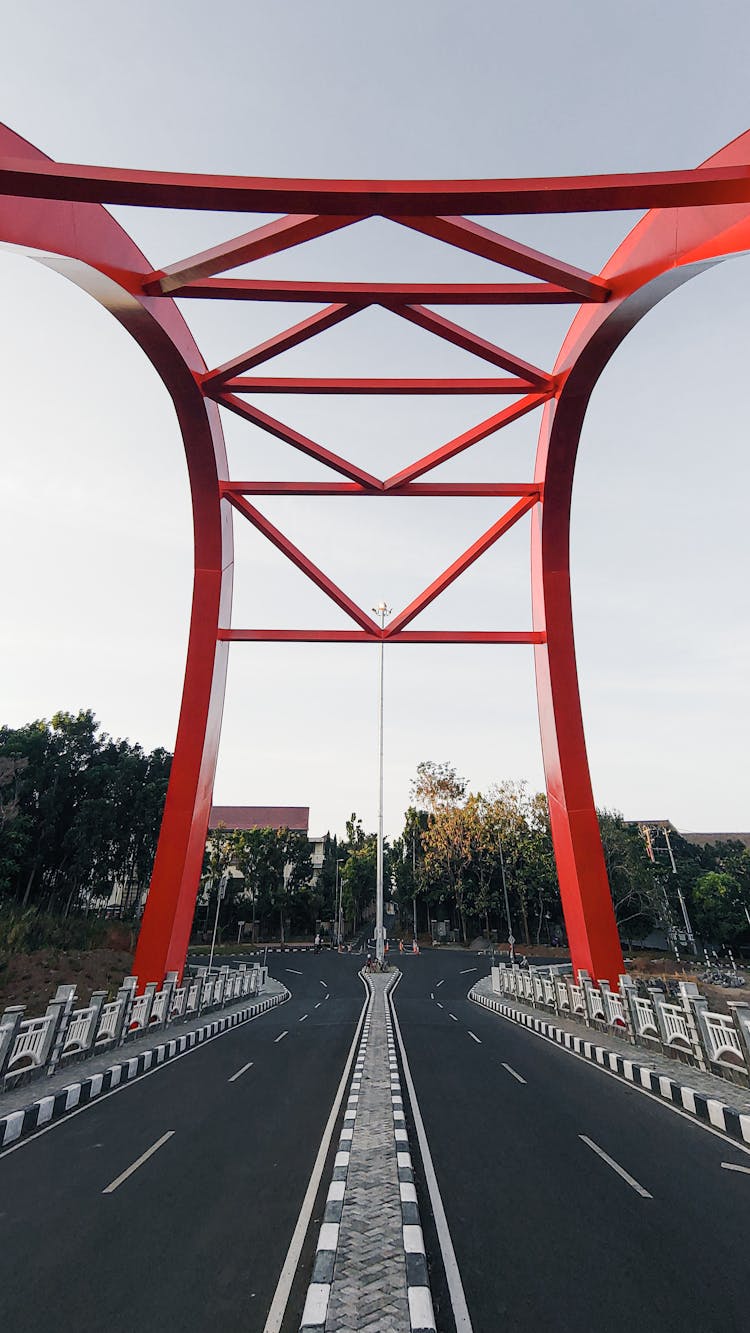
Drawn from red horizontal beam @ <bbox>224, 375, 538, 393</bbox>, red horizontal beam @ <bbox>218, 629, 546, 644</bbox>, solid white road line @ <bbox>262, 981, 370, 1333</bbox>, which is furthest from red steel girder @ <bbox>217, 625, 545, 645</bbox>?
solid white road line @ <bbox>262, 981, 370, 1333</bbox>

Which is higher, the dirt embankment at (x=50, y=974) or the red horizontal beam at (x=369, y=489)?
the red horizontal beam at (x=369, y=489)

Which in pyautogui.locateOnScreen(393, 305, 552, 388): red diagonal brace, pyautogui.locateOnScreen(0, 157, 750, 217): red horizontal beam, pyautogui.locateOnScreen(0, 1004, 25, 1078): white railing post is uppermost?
pyautogui.locateOnScreen(393, 305, 552, 388): red diagonal brace

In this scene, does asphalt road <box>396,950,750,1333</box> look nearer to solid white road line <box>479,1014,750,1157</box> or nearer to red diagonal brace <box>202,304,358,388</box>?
solid white road line <box>479,1014,750,1157</box>

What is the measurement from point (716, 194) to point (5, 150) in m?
8.31

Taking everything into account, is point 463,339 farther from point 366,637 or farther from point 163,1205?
point 163,1205

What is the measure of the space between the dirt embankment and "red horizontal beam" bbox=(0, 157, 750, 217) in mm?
20813

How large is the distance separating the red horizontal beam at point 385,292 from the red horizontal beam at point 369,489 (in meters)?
5.13

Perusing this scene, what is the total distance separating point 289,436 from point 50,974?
2173 centimetres

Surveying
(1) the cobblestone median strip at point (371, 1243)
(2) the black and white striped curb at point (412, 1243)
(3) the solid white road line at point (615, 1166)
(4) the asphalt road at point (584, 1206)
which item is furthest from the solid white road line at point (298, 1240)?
(3) the solid white road line at point (615, 1166)

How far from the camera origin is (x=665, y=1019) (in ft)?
37.9

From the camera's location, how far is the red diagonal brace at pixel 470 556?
16.7 meters

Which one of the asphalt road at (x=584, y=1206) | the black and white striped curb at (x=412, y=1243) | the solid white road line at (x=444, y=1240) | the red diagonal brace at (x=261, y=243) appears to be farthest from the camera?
the red diagonal brace at (x=261, y=243)

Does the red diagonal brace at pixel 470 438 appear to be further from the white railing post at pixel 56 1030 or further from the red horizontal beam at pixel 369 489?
the white railing post at pixel 56 1030

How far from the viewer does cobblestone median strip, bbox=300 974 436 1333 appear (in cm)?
366
